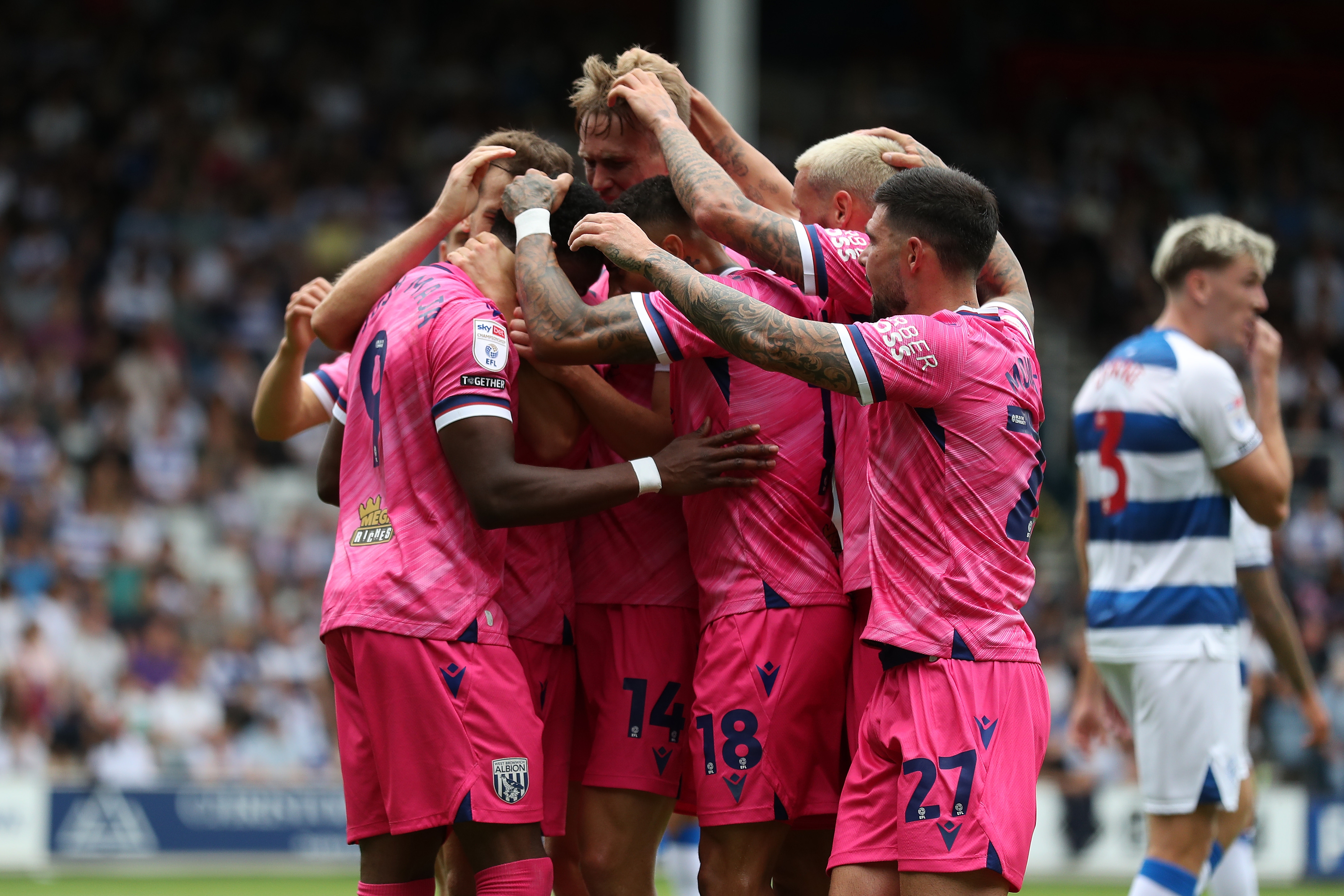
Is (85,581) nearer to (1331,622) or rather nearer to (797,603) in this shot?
(797,603)

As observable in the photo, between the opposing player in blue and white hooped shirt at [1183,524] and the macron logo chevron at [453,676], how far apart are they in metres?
3.00

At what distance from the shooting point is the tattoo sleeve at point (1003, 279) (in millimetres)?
4719

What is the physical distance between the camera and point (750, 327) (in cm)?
412

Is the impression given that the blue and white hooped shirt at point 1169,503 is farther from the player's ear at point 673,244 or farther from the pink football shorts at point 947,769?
the player's ear at point 673,244

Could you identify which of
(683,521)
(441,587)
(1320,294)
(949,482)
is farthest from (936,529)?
(1320,294)

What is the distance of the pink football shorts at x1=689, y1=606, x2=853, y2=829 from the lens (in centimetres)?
442

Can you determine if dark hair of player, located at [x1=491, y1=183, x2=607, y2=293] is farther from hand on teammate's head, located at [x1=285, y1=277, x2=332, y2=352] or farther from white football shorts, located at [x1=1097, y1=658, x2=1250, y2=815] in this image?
white football shorts, located at [x1=1097, y1=658, x2=1250, y2=815]

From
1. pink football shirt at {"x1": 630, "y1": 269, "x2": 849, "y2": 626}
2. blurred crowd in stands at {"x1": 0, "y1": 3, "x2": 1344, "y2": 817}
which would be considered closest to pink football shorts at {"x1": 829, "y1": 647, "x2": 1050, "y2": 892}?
pink football shirt at {"x1": 630, "y1": 269, "x2": 849, "y2": 626}

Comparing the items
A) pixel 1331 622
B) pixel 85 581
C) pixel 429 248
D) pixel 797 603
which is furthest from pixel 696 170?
pixel 1331 622

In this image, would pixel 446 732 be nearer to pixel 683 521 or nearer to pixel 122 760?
pixel 683 521

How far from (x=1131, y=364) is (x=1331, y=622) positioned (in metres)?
10.4

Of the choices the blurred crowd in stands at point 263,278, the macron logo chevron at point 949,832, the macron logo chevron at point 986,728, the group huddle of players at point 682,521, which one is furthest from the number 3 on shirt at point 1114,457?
the blurred crowd in stands at point 263,278

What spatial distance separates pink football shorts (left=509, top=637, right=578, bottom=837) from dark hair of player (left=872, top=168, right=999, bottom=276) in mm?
1685

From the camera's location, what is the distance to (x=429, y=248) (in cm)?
484
